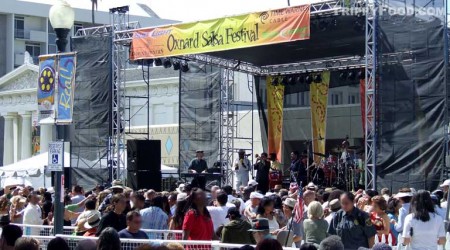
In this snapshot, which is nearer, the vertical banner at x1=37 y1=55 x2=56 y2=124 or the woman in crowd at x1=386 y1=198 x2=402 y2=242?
the vertical banner at x1=37 y1=55 x2=56 y2=124

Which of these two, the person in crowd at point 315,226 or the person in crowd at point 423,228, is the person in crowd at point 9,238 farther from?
the person in crowd at point 423,228

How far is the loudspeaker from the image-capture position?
77.6 feet

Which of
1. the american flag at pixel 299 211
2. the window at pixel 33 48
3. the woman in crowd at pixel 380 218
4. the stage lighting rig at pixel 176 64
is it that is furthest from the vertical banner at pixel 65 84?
the window at pixel 33 48

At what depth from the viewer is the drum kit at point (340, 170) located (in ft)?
86.0

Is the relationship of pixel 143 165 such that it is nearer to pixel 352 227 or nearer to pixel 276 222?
pixel 276 222

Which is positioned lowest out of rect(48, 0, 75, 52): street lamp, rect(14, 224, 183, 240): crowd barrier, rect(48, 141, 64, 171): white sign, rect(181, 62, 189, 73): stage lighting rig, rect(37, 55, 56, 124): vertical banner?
rect(14, 224, 183, 240): crowd barrier

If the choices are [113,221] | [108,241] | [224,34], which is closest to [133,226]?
[113,221]

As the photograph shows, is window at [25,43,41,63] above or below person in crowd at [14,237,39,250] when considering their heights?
above

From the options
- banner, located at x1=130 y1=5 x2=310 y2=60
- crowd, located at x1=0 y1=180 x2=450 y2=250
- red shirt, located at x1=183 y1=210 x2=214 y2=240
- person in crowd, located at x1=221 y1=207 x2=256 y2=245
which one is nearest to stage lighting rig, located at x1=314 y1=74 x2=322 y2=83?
banner, located at x1=130 y1=5 x2=310 y2=60

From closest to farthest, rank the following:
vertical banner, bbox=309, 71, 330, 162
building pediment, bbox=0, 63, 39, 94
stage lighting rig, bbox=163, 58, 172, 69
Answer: stage lighting rig, bbox=163, 58, 172, 69, vertical banner, bbox=309, 71, 330, 162, building pediment, bbox=0, 63, 39, 94

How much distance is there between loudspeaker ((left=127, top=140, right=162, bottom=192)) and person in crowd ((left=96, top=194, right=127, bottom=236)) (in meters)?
13.2

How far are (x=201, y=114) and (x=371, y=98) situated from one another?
1000 cm

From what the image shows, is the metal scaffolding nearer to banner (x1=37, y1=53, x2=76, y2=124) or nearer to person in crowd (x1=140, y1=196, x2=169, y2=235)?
person in crowd (x1=140, y1=196, x2=169, y2=235)

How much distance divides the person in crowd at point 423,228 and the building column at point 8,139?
51.7m
